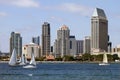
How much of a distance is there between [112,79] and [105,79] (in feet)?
4.76

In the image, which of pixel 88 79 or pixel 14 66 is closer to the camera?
pixel 88 79

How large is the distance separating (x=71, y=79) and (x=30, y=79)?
27.5ft

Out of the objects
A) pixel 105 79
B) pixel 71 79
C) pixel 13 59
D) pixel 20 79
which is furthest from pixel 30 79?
pixel 13 59

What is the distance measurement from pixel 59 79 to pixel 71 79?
261 cm

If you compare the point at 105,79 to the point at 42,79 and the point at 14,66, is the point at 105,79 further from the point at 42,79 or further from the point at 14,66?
the point at 14,66

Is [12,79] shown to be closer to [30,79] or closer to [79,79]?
[30,79]

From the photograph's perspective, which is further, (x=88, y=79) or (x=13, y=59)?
(x=13, y=59)

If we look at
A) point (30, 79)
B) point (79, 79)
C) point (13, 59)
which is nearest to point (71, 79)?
point (79, 79)

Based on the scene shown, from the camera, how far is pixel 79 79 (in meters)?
98.5

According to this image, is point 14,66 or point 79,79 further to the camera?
point 14,66

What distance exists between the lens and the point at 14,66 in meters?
195

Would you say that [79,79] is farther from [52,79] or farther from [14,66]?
[14,66]

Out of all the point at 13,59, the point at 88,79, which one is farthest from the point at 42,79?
the point at 13,59

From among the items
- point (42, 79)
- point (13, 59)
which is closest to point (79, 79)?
point (42, 79)
